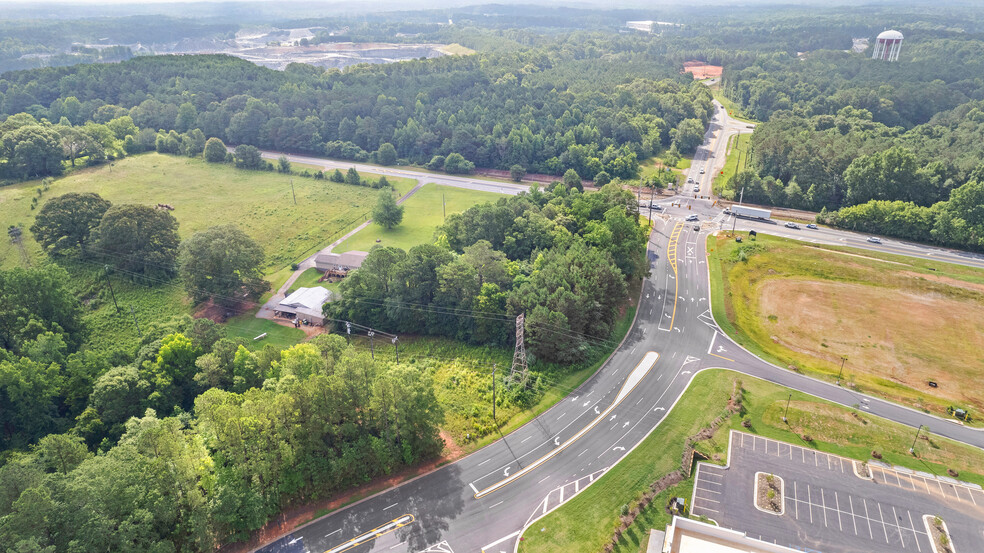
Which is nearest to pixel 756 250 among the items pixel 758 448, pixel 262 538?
pixel 758 448

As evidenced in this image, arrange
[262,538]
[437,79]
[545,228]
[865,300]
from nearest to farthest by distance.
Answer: [262,538]
[865,300]
[545,228]
[437,79]

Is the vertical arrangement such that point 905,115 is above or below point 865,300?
above

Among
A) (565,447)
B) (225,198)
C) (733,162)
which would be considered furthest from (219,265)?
(733,162)

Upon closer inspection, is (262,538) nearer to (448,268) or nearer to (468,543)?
(468,543)

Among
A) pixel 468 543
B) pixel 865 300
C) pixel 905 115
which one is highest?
pixel 905 115

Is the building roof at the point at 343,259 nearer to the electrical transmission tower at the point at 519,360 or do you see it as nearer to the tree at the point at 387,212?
the tree at the point at 387,212

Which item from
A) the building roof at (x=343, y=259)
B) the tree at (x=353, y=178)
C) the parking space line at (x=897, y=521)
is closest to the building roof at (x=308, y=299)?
the building roof at (x=343, y=259)
